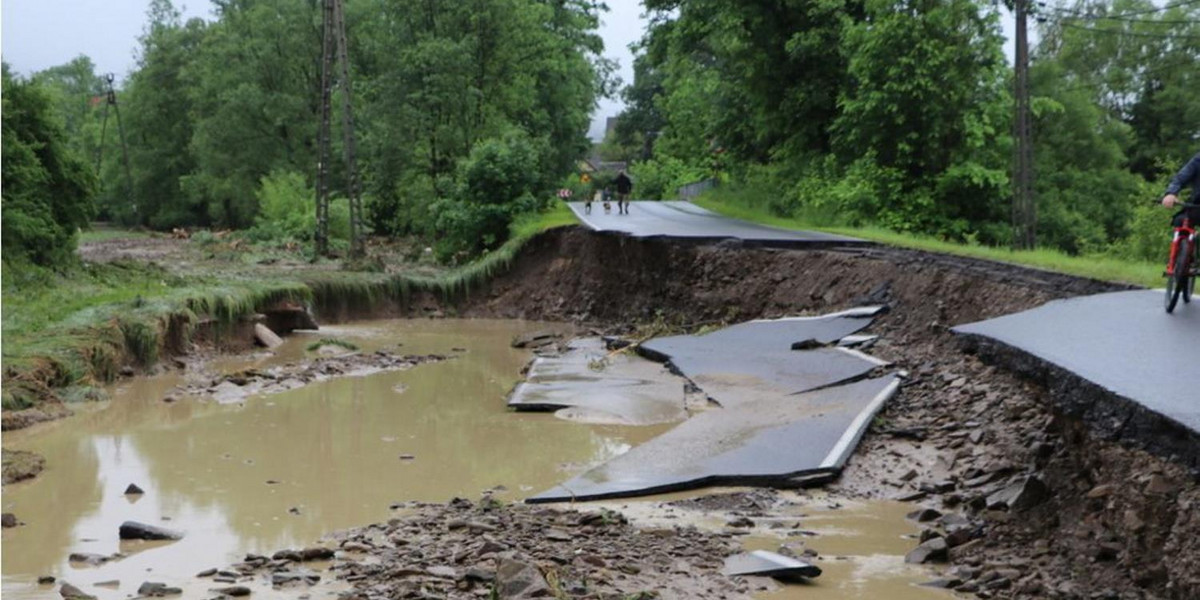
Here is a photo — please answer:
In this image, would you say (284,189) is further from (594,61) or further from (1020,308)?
(1020,308)

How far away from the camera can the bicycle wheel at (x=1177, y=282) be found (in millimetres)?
10039

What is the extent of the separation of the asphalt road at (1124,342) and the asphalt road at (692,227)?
31.0ft

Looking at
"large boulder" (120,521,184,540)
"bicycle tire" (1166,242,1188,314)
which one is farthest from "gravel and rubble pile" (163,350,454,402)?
"bicycle tire" (1166,242,1188,314)

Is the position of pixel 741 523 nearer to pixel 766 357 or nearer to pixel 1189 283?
pixel 1189 283

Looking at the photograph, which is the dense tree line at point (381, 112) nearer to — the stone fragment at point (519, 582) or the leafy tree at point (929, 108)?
the leafy tree at point (929, 108)

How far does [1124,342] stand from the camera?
8750 millimetres

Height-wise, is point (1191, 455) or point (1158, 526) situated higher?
point (1191, 455)

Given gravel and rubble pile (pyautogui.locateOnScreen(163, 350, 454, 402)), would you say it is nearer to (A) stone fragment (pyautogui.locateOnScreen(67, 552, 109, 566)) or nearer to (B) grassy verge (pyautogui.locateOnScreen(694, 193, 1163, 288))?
(A) stone fragment (pyautogui.locateOnScreen(67, 552, 109, 566))

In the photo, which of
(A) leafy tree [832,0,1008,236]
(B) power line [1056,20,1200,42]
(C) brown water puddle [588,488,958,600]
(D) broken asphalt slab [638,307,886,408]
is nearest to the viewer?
(C) brown water puddle [588,488,958,600]

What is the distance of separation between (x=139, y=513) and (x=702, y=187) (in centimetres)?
4632

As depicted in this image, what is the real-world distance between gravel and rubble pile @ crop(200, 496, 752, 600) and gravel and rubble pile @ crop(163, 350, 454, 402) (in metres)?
8.02

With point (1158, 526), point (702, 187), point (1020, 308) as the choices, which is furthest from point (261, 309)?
point (702, 187)

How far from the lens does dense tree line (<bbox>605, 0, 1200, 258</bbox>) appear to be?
26375mm

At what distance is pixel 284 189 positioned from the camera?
166 feet
